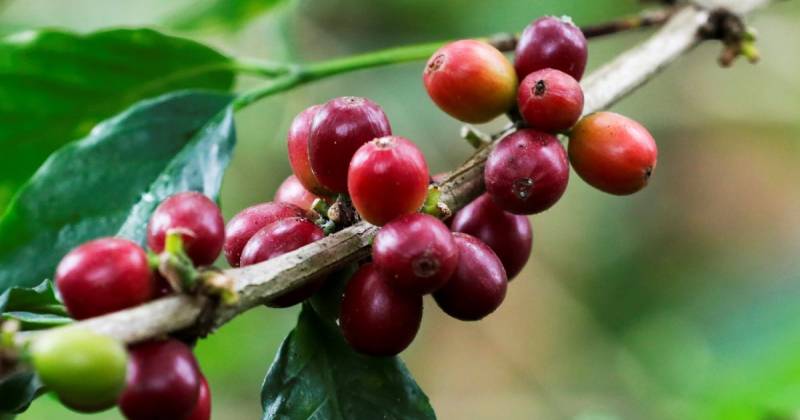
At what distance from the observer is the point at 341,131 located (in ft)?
3.42

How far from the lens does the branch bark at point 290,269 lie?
2.58 ft

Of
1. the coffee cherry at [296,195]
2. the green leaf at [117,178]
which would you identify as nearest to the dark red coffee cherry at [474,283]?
the coffee cherry at [296,195]

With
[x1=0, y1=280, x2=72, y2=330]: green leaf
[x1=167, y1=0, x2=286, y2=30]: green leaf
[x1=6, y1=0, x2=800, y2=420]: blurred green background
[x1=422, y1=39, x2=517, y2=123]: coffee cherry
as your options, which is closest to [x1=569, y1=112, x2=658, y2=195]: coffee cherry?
[x1=422, y1=39, x2=517, y2=123]: coffee cherry

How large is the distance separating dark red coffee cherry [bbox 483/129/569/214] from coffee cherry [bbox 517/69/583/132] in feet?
0.09

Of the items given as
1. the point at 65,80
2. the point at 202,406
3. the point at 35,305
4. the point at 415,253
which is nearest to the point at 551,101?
the point at 415,253

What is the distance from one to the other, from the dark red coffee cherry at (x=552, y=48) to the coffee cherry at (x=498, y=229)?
8.3 inches

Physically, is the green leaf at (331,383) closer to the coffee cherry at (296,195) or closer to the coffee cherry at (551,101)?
the coffee cherry at (296,195)

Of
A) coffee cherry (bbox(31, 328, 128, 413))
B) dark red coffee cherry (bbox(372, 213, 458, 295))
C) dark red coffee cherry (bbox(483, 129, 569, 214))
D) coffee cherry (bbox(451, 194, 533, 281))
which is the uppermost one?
dark red coffee cherry (bbox(483, 129, 569, 214))

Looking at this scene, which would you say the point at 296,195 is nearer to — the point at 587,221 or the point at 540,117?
the point at 540,117

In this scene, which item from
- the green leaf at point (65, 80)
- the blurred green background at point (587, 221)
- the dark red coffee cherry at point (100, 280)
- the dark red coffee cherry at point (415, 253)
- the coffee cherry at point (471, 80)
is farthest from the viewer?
the blurred green background at point (587, 221)

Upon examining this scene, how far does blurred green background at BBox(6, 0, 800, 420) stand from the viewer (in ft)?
11.7

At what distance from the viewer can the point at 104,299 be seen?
809 millimetres

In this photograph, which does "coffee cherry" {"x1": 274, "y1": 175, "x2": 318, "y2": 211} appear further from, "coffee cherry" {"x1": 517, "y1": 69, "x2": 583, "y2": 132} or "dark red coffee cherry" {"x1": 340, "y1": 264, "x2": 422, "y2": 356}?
"coffee cherry" {"x1": 517, "y1": 69, "x2": 583, "y2": 132}

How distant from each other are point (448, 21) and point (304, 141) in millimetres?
3292
